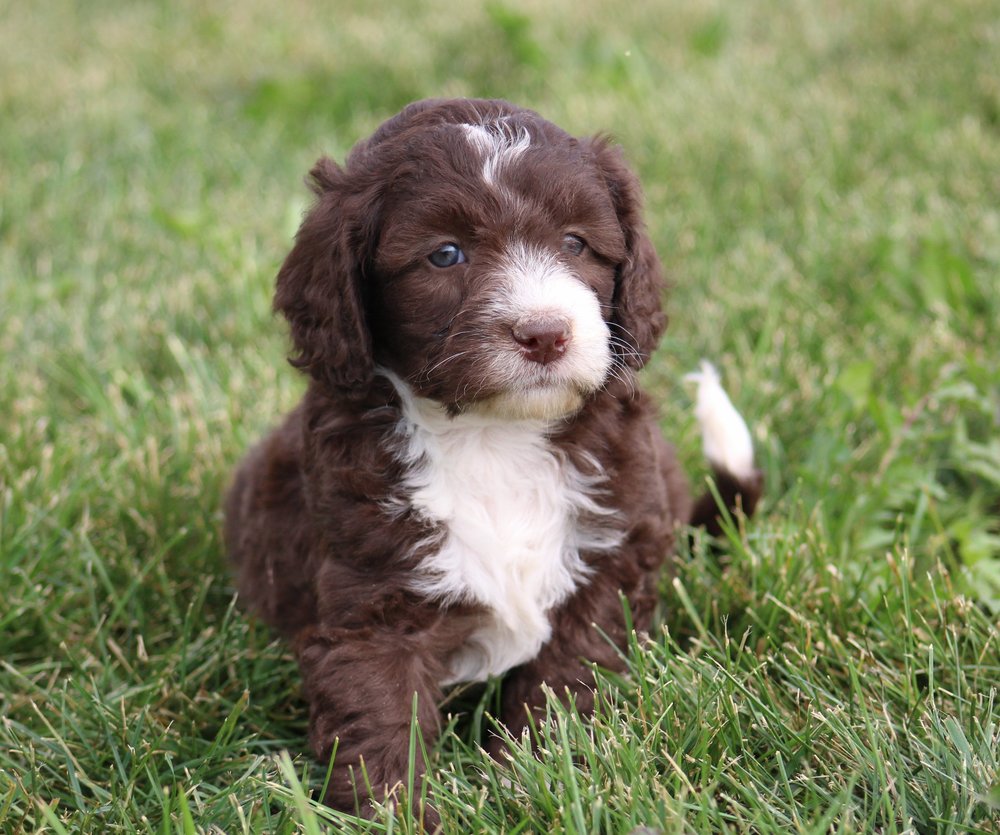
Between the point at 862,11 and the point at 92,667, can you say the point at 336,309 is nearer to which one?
the point at 92,667

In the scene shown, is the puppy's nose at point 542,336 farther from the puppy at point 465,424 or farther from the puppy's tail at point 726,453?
the puppy's tail at point 726,453

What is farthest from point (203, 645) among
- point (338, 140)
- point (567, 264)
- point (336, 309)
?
point (338, 140)

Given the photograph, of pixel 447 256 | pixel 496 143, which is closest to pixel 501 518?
pixel 447 256

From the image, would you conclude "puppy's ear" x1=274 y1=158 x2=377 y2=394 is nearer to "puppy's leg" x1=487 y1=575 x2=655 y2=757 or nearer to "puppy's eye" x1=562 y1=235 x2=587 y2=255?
"puppy's eye" x1=562 y1=235 x2=587 y2=255

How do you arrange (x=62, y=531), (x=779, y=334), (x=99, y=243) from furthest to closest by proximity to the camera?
1. (x=99, y=243)
2. (x=779, y=334)
3. (x=62, y=531)

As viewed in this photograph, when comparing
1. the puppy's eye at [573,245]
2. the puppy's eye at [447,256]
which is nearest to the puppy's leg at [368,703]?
the puppy's eye at [447,256]

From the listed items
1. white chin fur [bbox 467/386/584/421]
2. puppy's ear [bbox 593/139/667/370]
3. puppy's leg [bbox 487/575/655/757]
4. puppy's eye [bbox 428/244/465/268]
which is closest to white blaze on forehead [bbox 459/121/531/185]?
puppy's eye [bbox 428/244/465/268]

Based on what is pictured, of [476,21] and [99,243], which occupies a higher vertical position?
[476,21]
